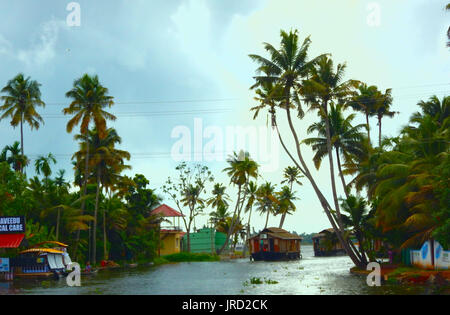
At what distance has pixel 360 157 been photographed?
136ft

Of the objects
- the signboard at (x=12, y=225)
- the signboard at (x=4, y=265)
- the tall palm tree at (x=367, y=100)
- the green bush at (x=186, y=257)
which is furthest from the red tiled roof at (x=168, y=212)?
the signboard at (x=4, y=265)

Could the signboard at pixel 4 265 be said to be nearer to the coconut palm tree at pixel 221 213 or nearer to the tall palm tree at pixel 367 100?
the tall palm tree at pixel 367 100

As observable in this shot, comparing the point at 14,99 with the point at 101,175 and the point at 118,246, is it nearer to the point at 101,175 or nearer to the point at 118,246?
the point at 101,175

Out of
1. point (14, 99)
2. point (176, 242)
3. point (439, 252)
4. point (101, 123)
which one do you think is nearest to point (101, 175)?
point (101, 123)

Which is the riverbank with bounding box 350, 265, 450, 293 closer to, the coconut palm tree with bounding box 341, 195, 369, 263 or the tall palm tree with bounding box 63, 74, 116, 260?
the coconut palm tree with bounding box 341, 195, 369, 263

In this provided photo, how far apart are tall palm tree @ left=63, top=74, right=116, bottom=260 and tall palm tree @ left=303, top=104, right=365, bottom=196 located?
70.4 ft

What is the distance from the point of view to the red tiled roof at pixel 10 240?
3559 centimetres

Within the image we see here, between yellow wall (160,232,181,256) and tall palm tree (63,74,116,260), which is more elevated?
tall palm tree (63,74,116,260)

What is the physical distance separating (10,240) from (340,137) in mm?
26924

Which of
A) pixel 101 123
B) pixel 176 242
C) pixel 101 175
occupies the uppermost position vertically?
pixel 101 123

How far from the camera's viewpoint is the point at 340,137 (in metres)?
40.7

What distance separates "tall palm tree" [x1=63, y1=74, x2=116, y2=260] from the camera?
163 feet

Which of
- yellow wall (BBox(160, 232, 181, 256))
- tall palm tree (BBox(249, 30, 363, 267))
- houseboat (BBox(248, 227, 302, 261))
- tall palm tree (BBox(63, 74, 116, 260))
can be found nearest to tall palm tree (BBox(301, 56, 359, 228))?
tall palm tree (BBox(249, 30, 363, 267))
